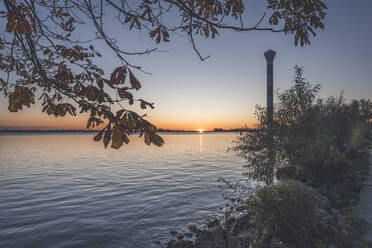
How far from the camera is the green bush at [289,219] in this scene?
14.7 ft

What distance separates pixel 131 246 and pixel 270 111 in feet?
29.2

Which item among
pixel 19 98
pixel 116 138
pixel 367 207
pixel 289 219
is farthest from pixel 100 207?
pixel 116 138

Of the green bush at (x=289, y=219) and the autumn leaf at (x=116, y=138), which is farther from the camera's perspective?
the green bush at (x=289, y=219)

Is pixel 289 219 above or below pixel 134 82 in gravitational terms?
below

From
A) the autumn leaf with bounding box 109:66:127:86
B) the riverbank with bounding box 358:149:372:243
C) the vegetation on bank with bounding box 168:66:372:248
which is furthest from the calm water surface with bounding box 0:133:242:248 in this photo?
the autumn leaf with bounding box 109:66:127:86

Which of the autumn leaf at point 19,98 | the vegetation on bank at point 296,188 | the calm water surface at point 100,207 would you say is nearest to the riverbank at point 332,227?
the vegetation on bank at point 296,188

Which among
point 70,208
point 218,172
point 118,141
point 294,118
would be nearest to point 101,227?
point 70,208

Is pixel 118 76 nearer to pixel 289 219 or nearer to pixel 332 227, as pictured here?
pixel 289 219

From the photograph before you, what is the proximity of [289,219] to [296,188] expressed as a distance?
0.77m

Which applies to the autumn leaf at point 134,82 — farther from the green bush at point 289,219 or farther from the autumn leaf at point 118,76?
the green bush at point 289,219

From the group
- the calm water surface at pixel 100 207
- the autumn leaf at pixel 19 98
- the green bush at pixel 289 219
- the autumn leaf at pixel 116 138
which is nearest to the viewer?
the autumn leaf at pixel 116 138

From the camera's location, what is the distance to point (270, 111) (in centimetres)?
1141

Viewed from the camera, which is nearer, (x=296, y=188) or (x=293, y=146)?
(x=296, y=188)

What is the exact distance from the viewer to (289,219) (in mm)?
4691
